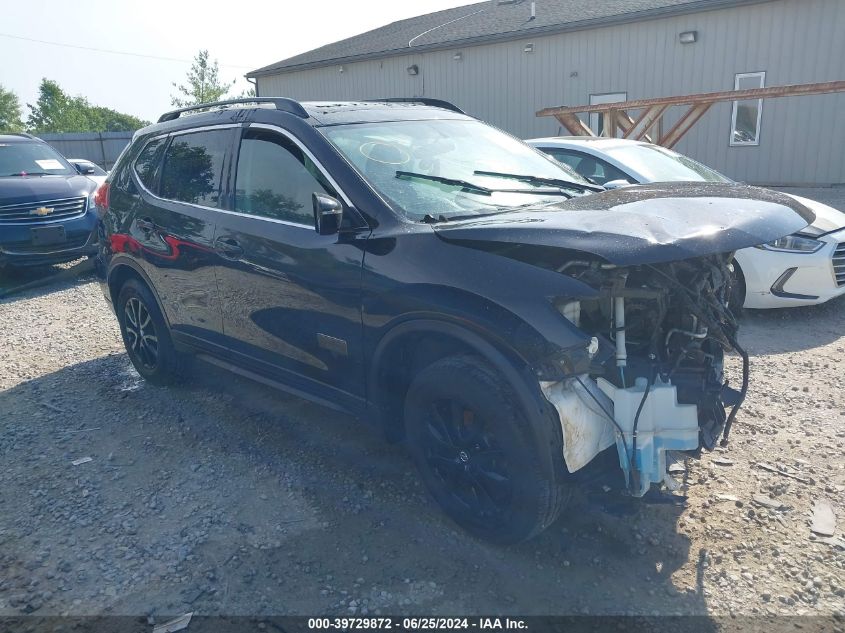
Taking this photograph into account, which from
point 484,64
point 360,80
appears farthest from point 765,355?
point 360,80

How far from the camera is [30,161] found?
9930 millimetres

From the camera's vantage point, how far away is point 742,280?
19.6ft

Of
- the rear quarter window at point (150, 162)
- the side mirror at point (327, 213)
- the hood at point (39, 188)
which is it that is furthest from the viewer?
the hood at point (39, 188)

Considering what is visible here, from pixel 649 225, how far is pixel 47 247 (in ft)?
27.8

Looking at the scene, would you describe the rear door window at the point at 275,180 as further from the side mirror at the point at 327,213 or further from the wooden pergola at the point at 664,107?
the wooden pergola at the point at 664,107

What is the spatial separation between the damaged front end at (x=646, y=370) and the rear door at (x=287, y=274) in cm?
113

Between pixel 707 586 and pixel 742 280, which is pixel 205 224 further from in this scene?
pixel 742 280

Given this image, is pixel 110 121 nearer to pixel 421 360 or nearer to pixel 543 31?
pixel 543 31

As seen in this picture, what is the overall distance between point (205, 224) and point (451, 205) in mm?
1675

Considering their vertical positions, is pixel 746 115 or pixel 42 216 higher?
pixel 746 115

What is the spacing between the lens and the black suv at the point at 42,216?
8641 millimetres

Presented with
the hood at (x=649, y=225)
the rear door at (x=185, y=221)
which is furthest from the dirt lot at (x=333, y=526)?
the hood at (x=649, y=225)

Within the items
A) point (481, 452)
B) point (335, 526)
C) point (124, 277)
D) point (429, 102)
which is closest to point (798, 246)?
point (429, 102)

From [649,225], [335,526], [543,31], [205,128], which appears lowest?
[335,526]
